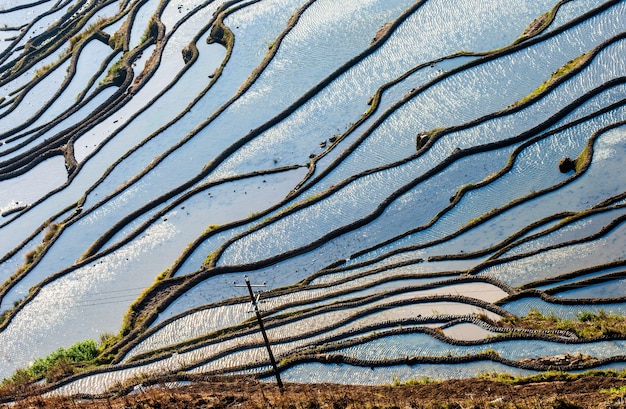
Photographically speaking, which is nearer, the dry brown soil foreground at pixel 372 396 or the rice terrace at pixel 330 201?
the dry brown soil foreground at pixel 372 396

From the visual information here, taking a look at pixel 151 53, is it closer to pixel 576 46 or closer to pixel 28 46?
pixel 28 46

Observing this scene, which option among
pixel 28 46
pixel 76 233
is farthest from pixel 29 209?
pixel 28 46

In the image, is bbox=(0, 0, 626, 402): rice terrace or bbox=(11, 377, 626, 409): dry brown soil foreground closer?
bbox=(11, 377, 626, 409): dry brown soil foreground

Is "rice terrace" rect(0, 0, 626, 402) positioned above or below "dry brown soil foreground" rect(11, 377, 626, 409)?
above

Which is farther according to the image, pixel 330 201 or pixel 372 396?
pixel 330 201

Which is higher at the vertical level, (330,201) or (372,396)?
(330,201)
